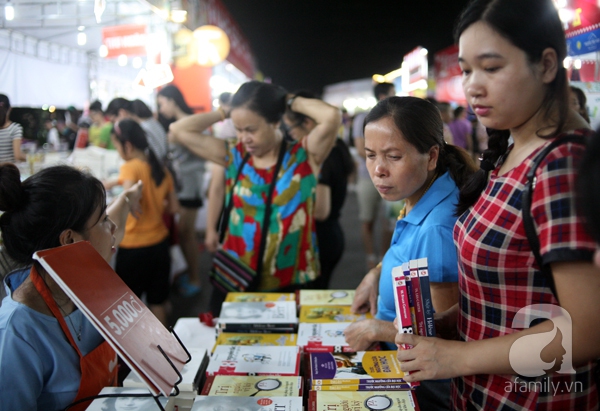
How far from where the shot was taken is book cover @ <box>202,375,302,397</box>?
→ 115 cm

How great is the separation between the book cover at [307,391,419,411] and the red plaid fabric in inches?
6.3

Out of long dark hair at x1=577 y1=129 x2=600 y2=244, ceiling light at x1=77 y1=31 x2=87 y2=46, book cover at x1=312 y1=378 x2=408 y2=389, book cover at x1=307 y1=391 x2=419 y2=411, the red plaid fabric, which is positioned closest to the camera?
long dark hair at x1=577 y1=129 x2=600 y2=244

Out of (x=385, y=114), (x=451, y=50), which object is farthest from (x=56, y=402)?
(x=451, y=50)

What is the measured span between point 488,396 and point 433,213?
→ 49cm

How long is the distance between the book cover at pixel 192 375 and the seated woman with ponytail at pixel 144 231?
71.0 inches

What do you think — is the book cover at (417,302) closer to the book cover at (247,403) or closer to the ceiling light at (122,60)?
the book cover at (247,403)

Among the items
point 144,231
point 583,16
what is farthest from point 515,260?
point 144,231

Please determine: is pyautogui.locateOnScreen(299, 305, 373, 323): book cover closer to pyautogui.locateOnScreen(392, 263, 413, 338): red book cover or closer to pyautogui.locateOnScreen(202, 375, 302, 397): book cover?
pyautogui.locateOnScreen(202, 375, 302, 397): book cover

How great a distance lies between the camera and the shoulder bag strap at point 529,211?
86cm

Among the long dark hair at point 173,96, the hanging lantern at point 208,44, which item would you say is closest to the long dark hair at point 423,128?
the long dark hair at point 173,96

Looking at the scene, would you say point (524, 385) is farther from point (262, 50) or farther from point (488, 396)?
point (262, 50)

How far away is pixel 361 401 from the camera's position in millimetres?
1103

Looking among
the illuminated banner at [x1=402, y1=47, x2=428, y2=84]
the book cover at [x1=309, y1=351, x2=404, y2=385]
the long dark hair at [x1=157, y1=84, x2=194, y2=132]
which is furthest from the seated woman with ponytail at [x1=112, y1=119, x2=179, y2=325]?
the illuminated banner at [x1=402, y1=47, x2=428, y2=84]

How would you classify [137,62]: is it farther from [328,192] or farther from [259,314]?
[259,314]
